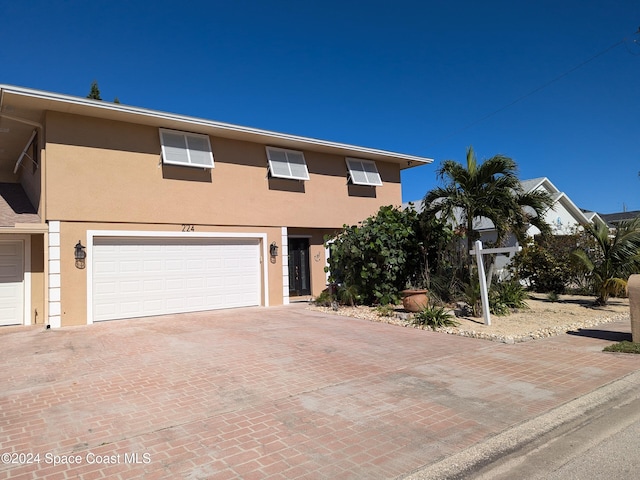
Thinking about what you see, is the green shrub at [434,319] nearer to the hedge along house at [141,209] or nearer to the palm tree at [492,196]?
the palm tree at [492,196]

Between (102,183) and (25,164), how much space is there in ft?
15.4

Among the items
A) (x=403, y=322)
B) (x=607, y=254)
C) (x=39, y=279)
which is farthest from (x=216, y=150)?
(x=607, y=254)

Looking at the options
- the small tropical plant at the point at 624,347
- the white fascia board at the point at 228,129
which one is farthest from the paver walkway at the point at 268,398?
the white fascia board at the point at 228,129

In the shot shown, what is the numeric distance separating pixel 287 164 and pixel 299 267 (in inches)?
154

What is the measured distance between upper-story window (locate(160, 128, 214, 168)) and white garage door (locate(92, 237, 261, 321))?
2.28 metres

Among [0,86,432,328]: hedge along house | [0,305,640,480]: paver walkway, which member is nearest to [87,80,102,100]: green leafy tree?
[0,86,432,328]: hedge along house

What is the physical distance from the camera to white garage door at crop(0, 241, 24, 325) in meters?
11.5

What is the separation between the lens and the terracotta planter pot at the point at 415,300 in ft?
37.6

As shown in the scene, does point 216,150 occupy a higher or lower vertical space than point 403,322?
higher

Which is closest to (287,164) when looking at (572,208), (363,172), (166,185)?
(363,172)

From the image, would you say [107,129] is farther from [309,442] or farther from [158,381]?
[309,442]

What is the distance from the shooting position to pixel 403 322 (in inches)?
417

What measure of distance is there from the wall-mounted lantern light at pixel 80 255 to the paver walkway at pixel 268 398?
2090 mm

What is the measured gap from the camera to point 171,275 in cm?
1248
